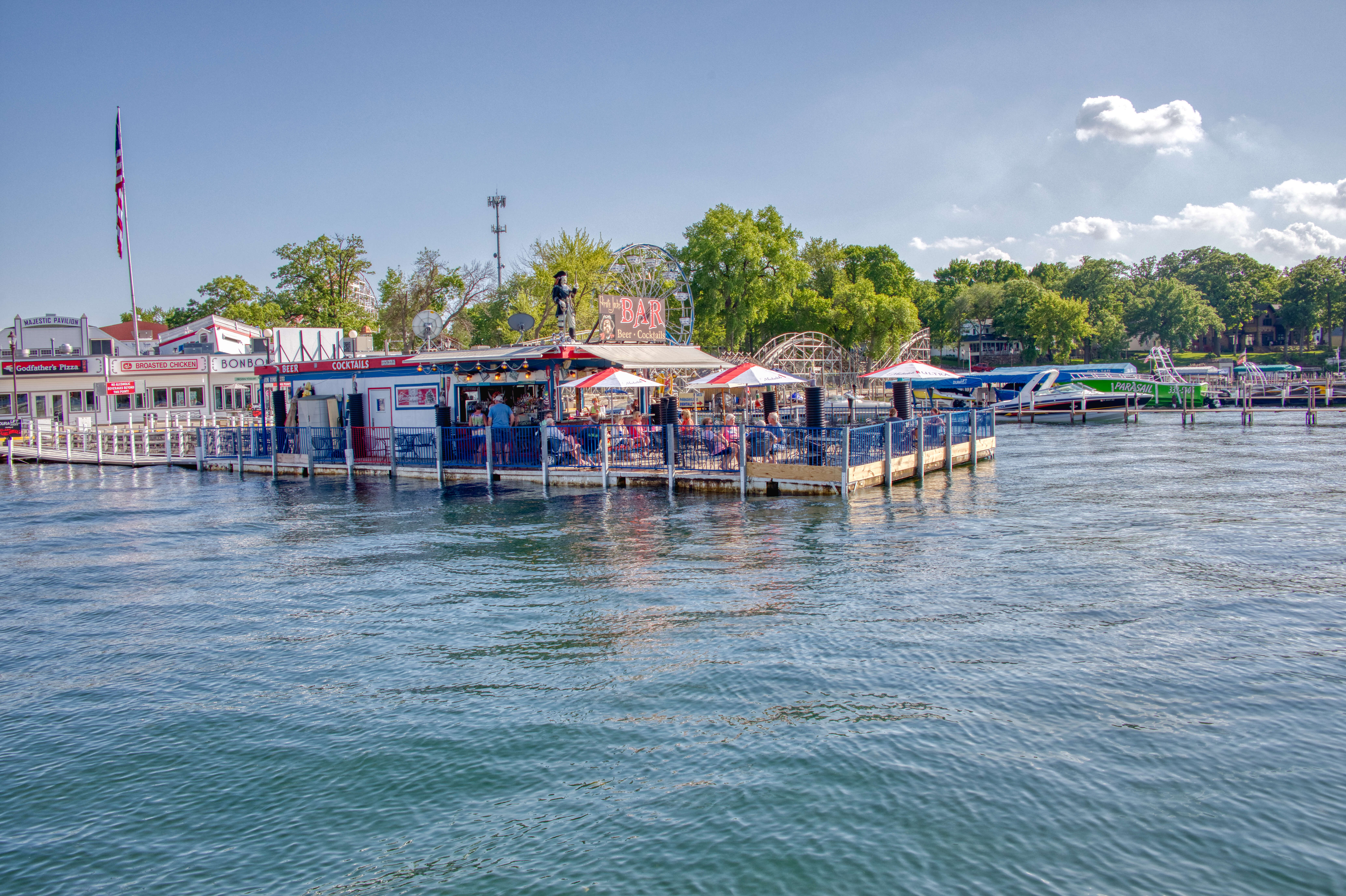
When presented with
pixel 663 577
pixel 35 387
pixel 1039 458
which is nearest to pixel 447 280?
pixel 35 387

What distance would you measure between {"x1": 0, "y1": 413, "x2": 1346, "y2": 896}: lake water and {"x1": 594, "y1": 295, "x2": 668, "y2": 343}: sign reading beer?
13.7 metres

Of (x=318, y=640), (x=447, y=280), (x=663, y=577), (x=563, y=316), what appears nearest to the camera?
(x=318, y=640)

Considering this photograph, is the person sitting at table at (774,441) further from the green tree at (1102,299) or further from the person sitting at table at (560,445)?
the green tree at (1102,299)

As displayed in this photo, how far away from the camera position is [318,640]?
11.6 meters

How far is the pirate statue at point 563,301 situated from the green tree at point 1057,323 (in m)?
72.6

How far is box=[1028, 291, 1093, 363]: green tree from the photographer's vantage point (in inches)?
3487

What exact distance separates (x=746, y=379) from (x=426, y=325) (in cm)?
1375

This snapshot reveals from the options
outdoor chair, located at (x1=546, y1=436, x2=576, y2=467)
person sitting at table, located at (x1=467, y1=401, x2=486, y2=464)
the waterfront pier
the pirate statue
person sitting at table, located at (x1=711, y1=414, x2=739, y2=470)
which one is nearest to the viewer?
the waterfront pier

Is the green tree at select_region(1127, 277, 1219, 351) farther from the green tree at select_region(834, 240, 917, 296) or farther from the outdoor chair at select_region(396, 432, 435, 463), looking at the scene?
the outdoor chair at select_region(396, 432, 435, 463)

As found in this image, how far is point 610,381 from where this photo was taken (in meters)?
26.0

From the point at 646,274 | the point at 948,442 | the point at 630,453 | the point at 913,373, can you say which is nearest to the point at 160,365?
the point at 646,274

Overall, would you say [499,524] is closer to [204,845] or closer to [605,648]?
[605,648]

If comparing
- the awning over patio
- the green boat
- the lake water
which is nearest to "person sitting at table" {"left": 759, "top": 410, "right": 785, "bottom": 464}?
the lake water

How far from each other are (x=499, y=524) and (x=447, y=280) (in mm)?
53104
